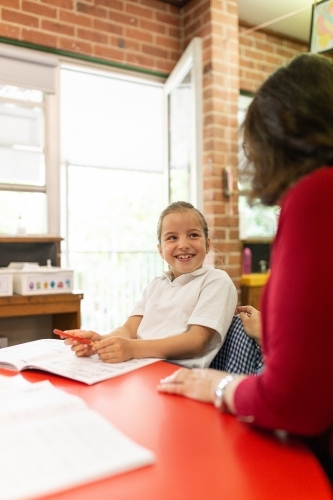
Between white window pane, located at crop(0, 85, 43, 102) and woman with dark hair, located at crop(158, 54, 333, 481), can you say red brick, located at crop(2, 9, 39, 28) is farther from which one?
woman with dark hair, located at crop(158, 54, 333, 481)

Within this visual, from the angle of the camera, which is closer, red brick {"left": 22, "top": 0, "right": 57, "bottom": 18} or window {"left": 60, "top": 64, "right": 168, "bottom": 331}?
red brick {"left": 22, "top": 0, "right": 57, "bottom": 18}

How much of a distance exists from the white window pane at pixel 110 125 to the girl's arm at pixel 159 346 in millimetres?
3192

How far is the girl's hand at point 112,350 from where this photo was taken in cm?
117

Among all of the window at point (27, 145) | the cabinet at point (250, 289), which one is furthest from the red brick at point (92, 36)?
the cabinet at point (250, 289)

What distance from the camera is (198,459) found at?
63 centimetres

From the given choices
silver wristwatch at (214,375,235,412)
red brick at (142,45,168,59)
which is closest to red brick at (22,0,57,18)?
red brick at (142,45,168,59)

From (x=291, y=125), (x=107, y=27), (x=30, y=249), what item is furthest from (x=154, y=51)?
(x=291, y=125)

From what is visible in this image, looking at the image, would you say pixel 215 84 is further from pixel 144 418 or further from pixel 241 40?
pixel 144 418

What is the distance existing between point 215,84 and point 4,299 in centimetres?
206

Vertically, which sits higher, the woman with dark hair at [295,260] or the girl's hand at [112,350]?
the woman with dark hair at [295,260]

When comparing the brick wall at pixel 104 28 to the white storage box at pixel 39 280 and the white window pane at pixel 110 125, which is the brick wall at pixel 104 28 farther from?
the white storage box at pixel 39 280

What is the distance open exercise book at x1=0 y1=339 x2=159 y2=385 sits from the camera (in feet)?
3.39

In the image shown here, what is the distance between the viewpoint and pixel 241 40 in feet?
13.2

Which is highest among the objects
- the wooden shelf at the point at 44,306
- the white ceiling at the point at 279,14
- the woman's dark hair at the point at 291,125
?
the white ceiling at the point at 279,14
